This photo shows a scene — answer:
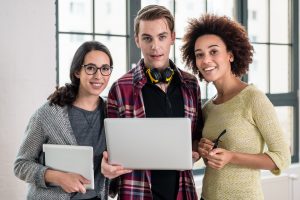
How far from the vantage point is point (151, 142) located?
1541 millimetres

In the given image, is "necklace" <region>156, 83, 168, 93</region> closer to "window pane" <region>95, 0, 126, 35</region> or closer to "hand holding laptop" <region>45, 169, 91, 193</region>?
"hand holding laptop" <region>45, 169, 91, 193</region>

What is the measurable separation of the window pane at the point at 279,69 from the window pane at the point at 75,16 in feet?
6.63

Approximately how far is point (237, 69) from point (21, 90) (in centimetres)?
Answer: 134

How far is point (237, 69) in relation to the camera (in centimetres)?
195

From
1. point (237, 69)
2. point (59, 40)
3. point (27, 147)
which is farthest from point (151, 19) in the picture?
point (59, 40)

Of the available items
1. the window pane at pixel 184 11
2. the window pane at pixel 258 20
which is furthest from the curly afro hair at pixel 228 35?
the window pane at pixel 258 20

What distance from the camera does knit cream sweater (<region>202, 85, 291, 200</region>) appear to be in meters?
1.68

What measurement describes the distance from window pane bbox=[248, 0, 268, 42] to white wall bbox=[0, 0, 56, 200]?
6.90 ft

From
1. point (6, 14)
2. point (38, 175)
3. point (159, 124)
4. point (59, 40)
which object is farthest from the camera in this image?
point (59, 40)

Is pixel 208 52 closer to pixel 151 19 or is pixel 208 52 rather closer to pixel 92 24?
pixel 151 19

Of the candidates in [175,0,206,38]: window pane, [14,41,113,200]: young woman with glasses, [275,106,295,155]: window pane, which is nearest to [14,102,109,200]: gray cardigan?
[14,41,113,200]: young woman with glasses

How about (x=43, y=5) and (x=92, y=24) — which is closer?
(x=43, y=5)

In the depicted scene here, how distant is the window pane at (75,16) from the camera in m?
Result: 2.93

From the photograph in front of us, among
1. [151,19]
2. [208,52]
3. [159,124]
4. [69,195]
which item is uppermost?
[151,19]
